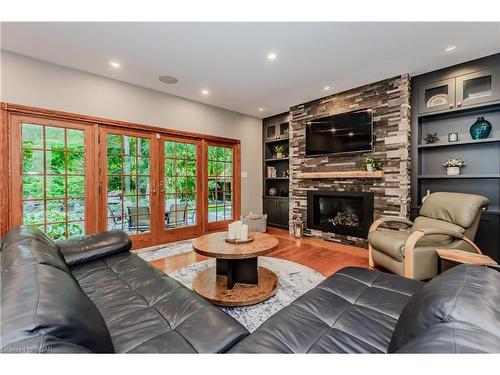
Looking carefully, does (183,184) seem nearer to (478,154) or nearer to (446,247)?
(446,247)

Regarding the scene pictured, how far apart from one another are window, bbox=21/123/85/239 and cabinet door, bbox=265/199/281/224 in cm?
365

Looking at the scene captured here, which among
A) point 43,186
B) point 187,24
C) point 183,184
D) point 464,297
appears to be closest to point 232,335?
point 464,297

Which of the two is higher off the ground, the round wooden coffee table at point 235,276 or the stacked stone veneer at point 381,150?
the stacked stone veneer at point 381,150

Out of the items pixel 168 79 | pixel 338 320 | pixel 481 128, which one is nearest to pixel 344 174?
pixel 481 128

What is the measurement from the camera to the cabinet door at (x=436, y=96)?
306cm

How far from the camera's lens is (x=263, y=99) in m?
4.28

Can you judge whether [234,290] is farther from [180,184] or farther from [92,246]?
[180,184]

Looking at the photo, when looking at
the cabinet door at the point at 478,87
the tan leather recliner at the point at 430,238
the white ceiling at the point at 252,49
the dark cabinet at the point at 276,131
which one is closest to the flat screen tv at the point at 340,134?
the white ceiling at the point at 252,49

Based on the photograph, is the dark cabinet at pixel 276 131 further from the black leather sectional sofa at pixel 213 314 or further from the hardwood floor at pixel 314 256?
the black leather sectional sofa at pixel 213 314

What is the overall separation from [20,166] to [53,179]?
34 centimetres

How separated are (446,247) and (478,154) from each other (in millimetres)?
1607

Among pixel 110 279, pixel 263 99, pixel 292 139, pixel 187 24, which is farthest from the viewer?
pixel 292 139

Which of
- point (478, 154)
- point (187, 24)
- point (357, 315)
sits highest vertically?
point (187, 24)

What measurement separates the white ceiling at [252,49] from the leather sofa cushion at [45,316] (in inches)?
90.7
